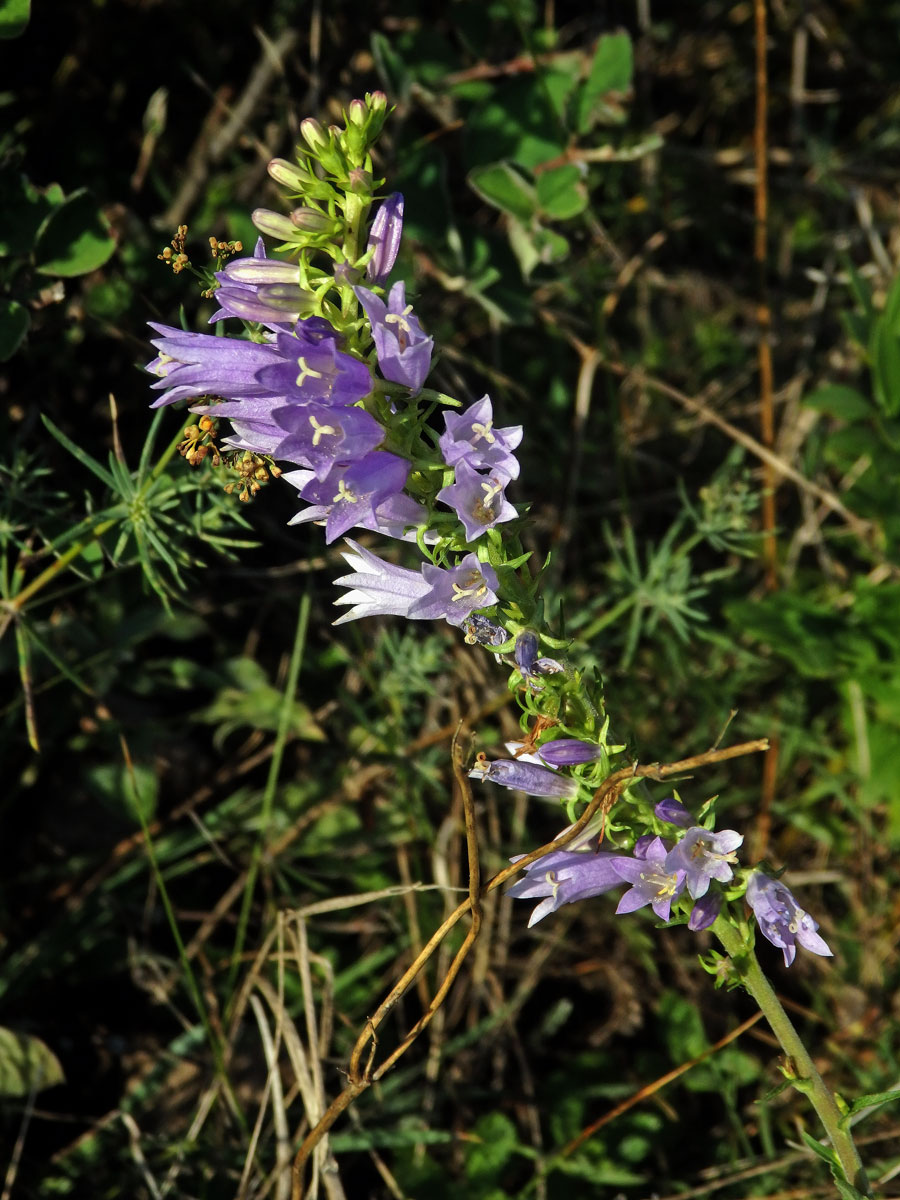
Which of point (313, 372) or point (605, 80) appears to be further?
point (605, 80)

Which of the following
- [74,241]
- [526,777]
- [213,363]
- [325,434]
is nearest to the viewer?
[325,434]

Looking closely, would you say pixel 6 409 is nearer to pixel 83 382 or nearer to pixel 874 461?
pixel 83 382

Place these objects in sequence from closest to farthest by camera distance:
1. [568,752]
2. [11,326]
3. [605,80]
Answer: [568,752], [11,326], [605,80]

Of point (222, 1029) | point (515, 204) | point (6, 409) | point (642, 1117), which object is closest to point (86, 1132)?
point (222, 1029)

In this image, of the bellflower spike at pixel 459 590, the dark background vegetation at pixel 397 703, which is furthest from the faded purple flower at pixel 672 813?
the dark background vegetation at pixel 397 703

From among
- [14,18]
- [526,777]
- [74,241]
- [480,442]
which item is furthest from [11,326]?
[526,777]

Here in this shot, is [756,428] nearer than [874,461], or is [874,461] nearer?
[874,461]

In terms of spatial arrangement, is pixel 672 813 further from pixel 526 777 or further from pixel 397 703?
pixel 397 703
